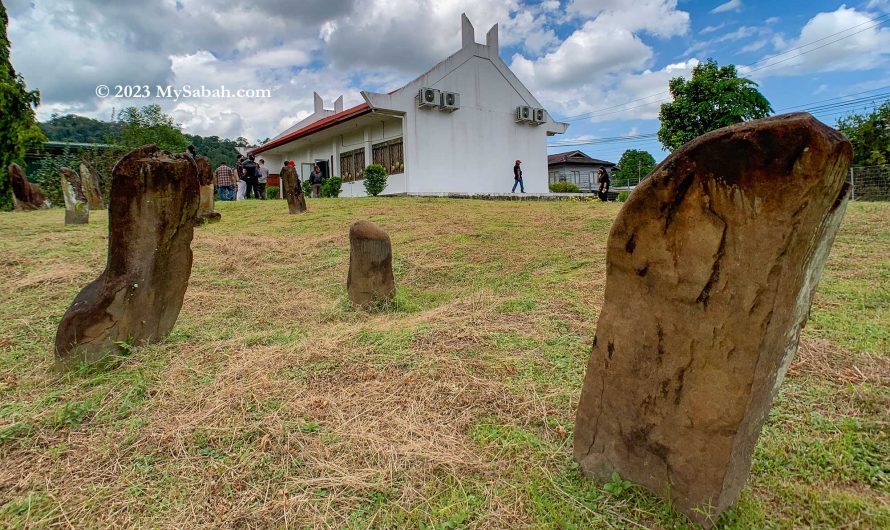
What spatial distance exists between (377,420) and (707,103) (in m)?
22.2

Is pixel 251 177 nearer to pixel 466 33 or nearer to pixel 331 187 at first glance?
→ pixel 331 187

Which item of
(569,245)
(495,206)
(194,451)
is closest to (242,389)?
(194,451)

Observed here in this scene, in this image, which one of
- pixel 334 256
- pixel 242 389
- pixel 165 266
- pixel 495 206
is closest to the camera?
pixel 242 389

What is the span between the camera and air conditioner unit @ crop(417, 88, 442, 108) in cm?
1875

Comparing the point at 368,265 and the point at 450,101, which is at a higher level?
the point at 450,101

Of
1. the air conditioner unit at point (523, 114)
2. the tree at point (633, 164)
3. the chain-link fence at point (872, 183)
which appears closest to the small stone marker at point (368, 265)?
the air conditioner unit at point (523, 114)

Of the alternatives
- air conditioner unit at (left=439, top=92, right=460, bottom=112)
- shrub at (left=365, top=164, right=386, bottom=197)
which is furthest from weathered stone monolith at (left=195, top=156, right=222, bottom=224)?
air conditioner unit at (left=439, top=92, right=460, bottom=112)

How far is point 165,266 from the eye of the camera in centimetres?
398

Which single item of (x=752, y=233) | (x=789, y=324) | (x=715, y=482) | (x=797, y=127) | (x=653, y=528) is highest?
(x=797, y=127)

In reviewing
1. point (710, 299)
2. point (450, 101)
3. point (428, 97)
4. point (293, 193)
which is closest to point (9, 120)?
point (293, 193)

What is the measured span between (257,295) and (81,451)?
362 cm

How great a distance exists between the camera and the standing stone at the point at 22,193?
15141 mm

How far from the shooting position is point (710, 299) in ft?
6.25

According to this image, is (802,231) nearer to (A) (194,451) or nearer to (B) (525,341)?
(B) (525,341)
